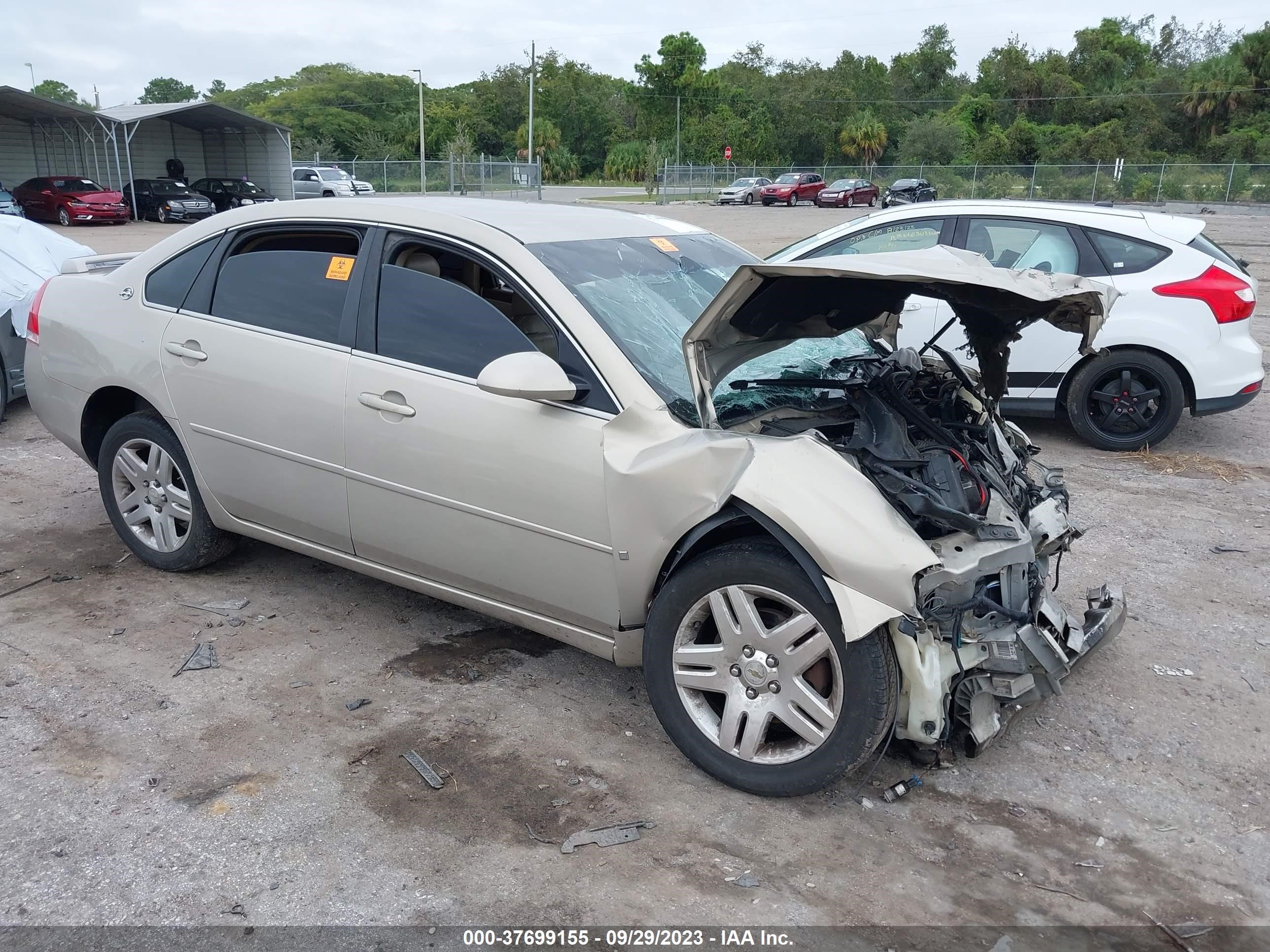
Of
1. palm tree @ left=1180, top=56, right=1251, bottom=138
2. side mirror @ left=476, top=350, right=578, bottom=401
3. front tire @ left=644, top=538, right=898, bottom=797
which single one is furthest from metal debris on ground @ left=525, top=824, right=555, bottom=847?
palm tree @ left=1180, top=56, right=1251, bottom=138

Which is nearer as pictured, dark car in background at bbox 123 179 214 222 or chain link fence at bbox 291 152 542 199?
dark car in background at bbox 123 179 214 222

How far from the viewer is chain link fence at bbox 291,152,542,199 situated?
39.5 m

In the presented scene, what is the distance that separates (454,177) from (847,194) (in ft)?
55.6

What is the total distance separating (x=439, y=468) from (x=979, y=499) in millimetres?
1914

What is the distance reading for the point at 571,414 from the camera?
3.37m

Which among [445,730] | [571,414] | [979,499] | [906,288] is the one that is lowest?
[445,730]

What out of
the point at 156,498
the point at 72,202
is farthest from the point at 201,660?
the point at 72,202

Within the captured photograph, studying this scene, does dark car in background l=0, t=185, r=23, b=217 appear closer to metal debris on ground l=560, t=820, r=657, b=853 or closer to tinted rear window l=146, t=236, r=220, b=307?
tinted rear window l=146, t=236, r=220, b=307

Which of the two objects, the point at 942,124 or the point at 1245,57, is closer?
the point at 1245,57

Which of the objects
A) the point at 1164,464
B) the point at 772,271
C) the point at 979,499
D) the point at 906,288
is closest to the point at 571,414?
the point at 772,271

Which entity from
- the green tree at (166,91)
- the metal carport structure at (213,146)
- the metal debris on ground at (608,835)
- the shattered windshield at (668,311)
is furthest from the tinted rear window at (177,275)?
the green tree at (166,91)

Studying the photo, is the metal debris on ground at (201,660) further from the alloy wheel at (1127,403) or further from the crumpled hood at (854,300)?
the alloy wheel at (1127,403)

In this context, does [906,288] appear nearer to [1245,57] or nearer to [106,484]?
[106,484]

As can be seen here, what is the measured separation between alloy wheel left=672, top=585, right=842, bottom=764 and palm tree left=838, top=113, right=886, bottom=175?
229 feet
